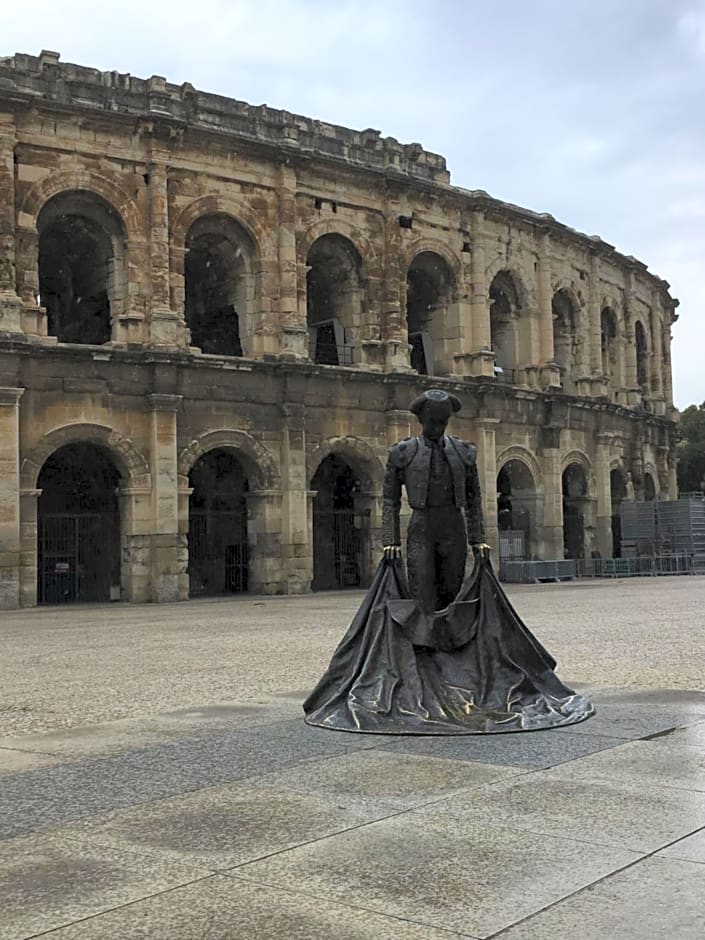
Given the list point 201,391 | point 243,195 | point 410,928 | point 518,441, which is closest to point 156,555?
point 201,391

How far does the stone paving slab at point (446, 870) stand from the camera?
3.57m

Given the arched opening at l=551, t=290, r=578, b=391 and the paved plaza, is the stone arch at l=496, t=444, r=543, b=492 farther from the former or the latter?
the paved plaza

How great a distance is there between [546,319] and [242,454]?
11121 millimetres

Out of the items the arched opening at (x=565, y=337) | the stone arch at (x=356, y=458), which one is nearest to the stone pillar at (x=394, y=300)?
the stone arch at (x=356, y=458)

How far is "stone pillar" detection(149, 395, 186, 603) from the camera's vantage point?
902 inches

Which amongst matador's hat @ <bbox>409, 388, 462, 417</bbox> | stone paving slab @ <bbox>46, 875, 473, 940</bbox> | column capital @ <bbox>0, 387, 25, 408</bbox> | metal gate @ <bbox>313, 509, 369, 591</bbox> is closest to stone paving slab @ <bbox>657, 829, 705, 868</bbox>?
stone paving slab @ <bbox>46, 875, 473, 940</bbox>

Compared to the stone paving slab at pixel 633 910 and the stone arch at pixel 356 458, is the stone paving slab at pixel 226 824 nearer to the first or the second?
the stone paving slab at pixel 633 910

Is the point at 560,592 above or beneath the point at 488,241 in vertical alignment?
beneath

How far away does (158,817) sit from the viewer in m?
4.79

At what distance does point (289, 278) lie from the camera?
2536 centimetres

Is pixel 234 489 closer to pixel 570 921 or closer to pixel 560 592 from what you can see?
pixel 560 592

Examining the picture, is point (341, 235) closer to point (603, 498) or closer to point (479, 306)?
point (479, 306)

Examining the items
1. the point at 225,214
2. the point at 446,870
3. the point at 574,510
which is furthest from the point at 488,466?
the point at 446,870

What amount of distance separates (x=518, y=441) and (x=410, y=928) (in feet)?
90.3
